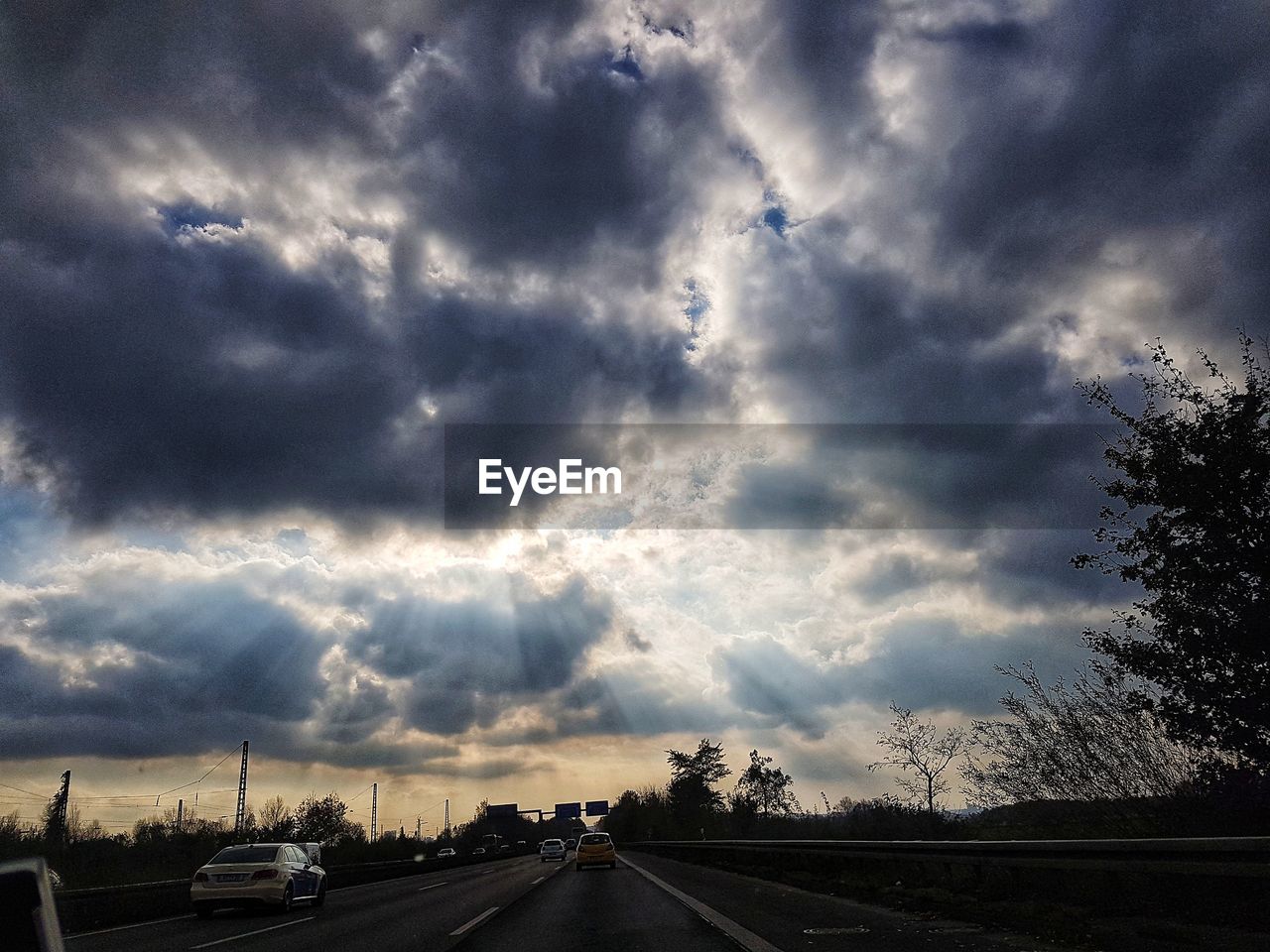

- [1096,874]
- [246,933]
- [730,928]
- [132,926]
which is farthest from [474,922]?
[1096,874]

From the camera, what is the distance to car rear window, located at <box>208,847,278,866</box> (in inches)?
712

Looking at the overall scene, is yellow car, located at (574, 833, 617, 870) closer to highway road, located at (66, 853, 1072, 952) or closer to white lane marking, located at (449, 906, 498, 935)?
highway road, located at (66, 853, 1072, 952)

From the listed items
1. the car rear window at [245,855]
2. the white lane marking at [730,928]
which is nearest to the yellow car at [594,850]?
the white lane marking at [730,928]

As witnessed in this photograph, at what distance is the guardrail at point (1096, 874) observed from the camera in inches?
295

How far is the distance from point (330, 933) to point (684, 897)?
24.1 feet

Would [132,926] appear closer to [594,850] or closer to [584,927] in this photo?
[584,927]

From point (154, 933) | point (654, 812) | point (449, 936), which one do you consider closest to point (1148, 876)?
point (449, 936)

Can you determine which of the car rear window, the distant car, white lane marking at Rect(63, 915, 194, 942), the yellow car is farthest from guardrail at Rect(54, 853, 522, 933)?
the yellow car

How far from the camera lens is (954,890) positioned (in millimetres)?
13594

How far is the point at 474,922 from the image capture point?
13.7 metres

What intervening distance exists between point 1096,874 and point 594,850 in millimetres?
29152

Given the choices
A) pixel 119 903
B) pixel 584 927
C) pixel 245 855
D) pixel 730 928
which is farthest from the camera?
pixel 245 855

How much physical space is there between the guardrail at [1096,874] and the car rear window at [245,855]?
37.8ft

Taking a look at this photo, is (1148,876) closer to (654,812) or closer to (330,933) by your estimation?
(330,933)
